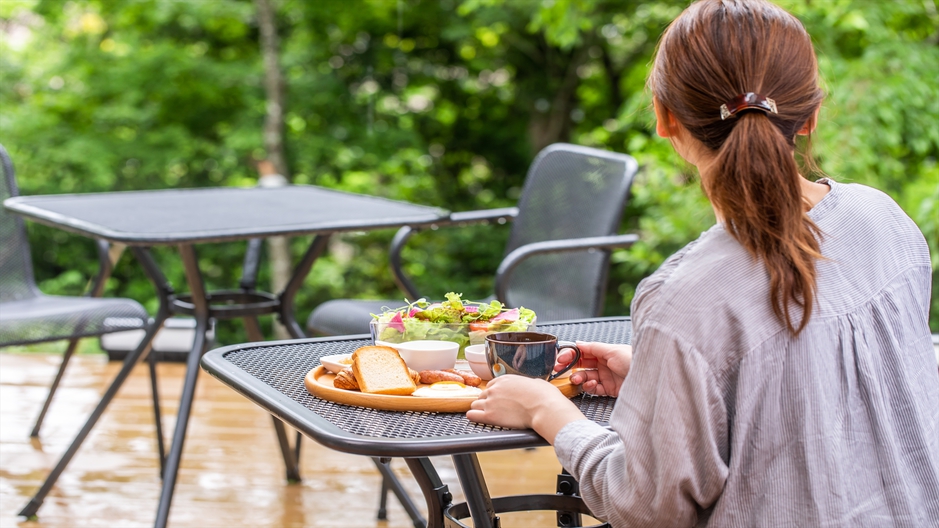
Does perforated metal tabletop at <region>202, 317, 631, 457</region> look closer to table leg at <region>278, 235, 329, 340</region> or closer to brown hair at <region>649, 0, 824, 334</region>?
brown hair at <region>649, 0, 824, 334</region>

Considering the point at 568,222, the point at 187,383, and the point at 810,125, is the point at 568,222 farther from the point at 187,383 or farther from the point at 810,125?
the point at 810,125

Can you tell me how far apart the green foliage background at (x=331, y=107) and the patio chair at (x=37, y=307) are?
132 inches

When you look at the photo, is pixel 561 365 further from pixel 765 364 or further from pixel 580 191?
pixel 580 191

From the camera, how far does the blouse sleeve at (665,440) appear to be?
86 cm

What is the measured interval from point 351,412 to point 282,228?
109 cm

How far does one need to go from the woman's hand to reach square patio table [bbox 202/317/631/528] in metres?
0.01

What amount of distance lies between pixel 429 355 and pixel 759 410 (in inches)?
16.6

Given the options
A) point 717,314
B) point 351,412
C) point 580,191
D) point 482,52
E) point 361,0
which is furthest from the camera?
point 482,52

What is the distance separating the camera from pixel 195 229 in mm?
2049

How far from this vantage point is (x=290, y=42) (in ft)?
22.5

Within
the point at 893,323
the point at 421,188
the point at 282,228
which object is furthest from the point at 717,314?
the point at 421,188

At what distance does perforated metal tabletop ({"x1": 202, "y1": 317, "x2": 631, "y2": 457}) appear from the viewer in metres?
0.94

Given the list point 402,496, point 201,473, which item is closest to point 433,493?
point 402,496

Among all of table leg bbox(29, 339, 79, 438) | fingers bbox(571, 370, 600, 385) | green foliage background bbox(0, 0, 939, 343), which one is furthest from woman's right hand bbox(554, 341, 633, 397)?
green foliage background bbox(0, 0, 939, 343)
